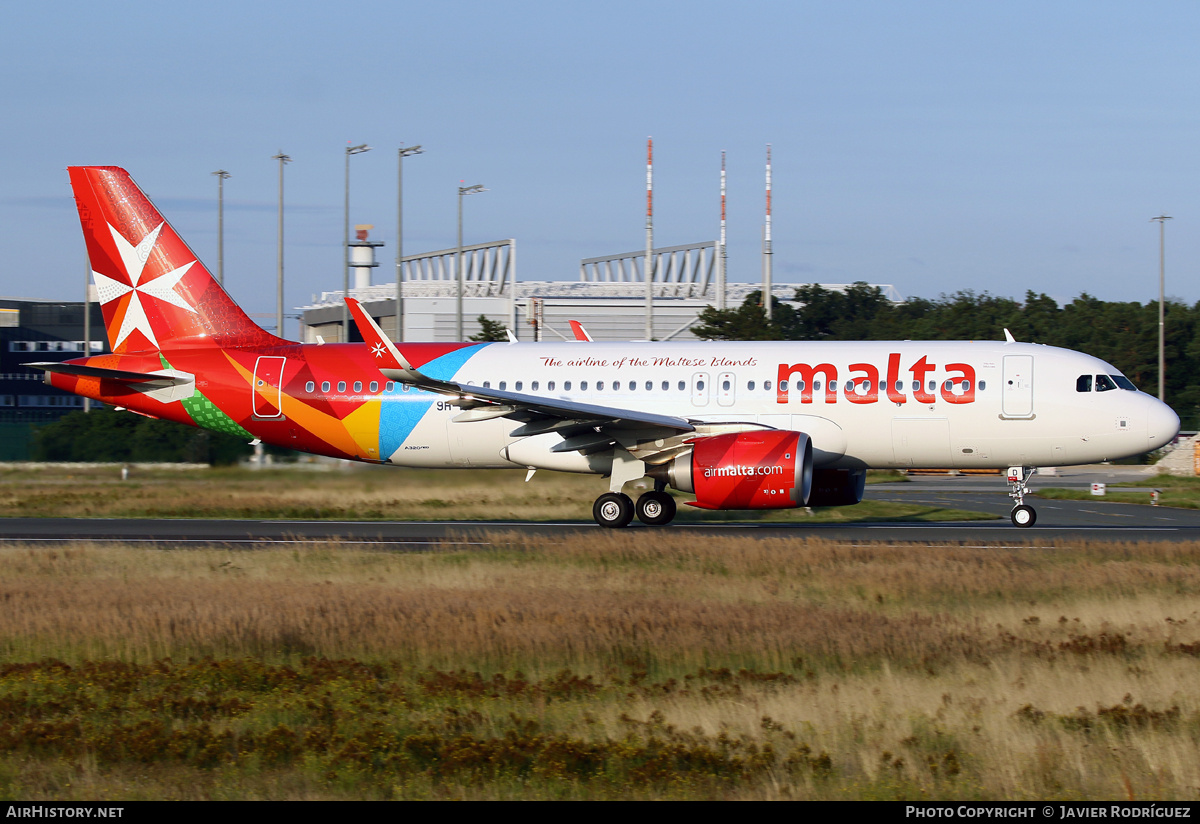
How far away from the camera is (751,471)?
21.0 m

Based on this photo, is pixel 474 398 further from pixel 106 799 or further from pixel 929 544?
pixel 106 799

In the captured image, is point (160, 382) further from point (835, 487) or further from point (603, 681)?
point (603, 681)

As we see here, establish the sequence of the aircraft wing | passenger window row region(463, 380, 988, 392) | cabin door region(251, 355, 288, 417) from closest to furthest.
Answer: the aircraft wing → passenger window row region(463, 380, 988, 392) → cabin door region(251, 355, 288, 417)

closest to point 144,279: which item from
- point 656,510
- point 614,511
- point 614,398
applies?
point 614,398

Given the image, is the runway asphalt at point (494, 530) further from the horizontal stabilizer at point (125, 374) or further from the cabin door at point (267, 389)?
the horizontal stabilizer at point (125, 374)

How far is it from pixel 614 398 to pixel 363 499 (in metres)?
9.00

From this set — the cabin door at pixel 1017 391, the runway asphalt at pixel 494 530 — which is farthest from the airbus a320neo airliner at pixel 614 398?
the runway asphalt at pixel 494 530

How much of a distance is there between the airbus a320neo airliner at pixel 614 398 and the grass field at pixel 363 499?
249 centimetres

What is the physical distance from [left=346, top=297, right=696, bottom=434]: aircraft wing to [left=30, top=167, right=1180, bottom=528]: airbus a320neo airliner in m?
0.06

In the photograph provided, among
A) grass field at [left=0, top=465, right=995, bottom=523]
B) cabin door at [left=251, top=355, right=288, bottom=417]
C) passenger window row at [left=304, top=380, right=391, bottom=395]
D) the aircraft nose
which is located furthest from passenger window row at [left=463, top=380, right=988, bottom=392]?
cabin door at [left=251, top=355, right=288, bottom=417]

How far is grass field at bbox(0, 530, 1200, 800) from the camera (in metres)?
7.30

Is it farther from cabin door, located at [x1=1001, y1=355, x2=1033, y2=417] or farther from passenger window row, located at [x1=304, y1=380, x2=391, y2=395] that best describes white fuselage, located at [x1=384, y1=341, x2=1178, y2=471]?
passenger window row, located at [x1=304, y1=380, x2=391, y2=395]

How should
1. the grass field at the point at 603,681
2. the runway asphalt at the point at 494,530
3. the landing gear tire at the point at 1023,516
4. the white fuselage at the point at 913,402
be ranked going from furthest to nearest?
the landing gear tire at the point at 1023,516 → the white fuselage at the point at 913,402 → the runway asphalt at the point at 494,530 → the grass field at the point at 603,681

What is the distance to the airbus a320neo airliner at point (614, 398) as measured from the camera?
2217 cm
